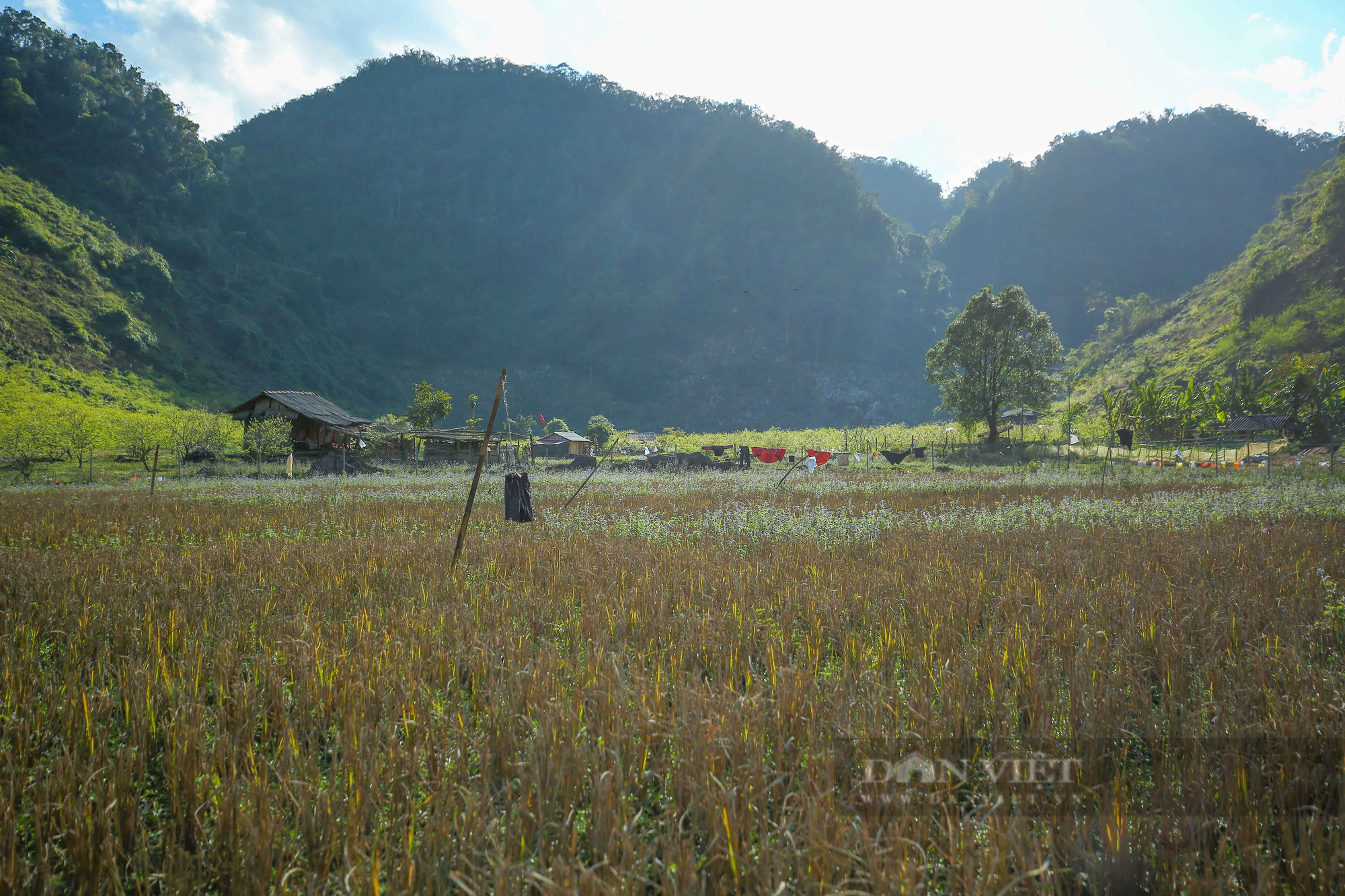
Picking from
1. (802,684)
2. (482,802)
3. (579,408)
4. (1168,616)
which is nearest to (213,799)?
(482,802)

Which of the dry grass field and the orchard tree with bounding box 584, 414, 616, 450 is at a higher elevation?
the orchard tree with bounding box 584, 414, 616, 450

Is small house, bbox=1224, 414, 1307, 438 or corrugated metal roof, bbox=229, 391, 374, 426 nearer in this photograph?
small house, bbox=1224, 414, 1307, 438

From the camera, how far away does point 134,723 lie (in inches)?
105

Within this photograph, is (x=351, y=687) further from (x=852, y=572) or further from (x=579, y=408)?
(x=579, y=408)

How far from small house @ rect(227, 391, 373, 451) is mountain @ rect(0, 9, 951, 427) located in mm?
26779

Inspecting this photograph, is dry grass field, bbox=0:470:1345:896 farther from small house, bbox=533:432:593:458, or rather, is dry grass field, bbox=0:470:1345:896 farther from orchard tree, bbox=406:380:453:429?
small house, bbox=533:432:593:458

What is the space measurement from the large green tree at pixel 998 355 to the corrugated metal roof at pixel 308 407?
41.6m

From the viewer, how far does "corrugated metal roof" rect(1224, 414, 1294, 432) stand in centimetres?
3098

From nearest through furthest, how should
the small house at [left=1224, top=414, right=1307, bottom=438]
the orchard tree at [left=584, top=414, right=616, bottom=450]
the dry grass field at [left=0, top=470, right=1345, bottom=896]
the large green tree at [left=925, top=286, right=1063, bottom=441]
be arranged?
1. the dry grass field at [left=0, top=470, right=1345, bottom=896]
2. the small house at [left=1224, top=414, right=1307, bottom=438]
3. the large green tree at [left=925, top=286, right=1063, bottom=441]
4. the orchard tree at [left=584, top=414, right=616, bottom=450]

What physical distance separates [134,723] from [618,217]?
410ft

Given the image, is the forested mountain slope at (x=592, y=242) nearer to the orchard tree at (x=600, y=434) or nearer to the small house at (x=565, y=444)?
the small house at (x=565, y=444)

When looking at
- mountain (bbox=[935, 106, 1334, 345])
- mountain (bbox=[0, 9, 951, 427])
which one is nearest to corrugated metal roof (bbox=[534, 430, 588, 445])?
mountain (bbox=[0, 9, 951, 427])

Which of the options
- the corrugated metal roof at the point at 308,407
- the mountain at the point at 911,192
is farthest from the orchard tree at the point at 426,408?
the mountain at the point at 911,192

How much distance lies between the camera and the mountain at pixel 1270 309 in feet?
148
